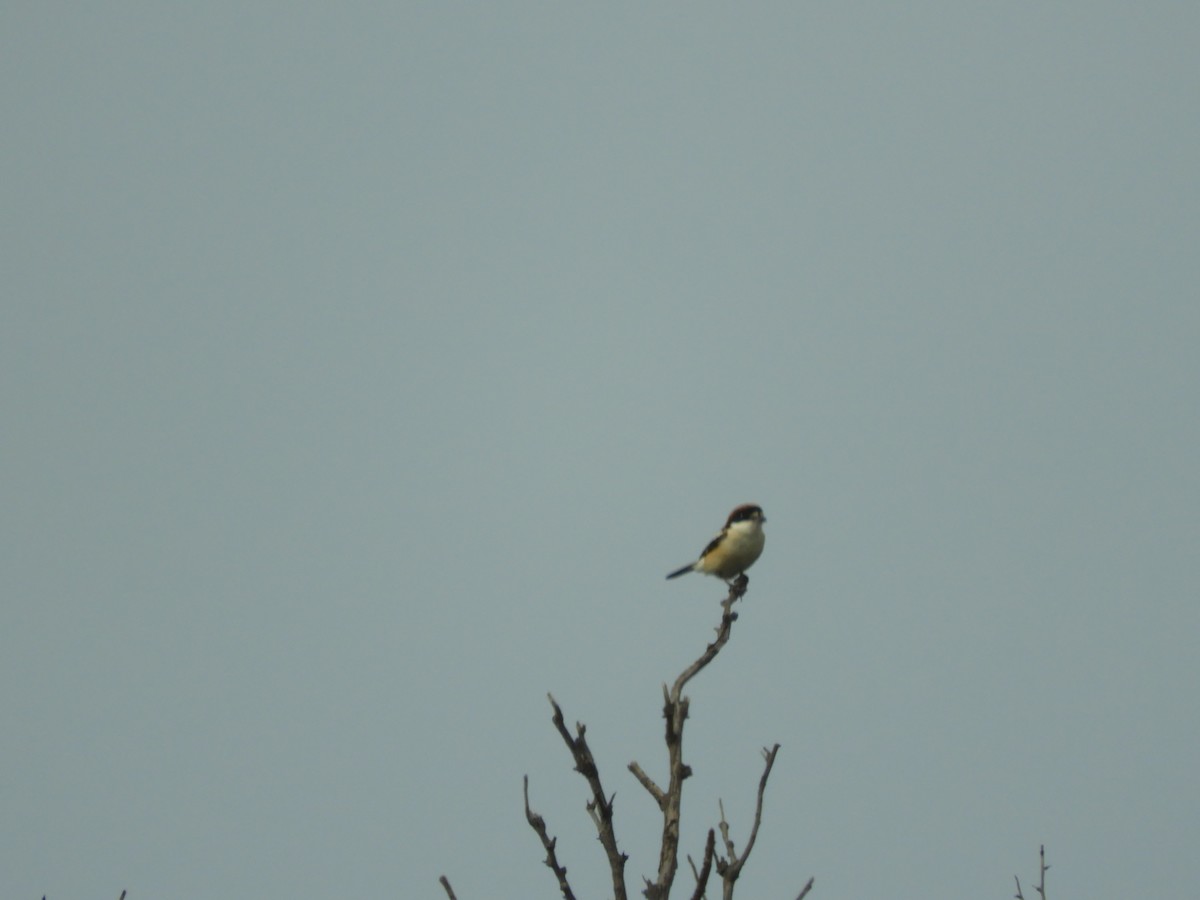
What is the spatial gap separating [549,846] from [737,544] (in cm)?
717

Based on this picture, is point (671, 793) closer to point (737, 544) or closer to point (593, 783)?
point (593, 783)

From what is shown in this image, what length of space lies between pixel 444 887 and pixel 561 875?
0.61 meters

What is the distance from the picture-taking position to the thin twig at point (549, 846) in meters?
5.86

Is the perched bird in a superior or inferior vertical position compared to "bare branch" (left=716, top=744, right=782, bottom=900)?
superior

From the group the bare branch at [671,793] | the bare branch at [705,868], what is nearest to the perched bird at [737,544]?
the bare branch at [671,793]

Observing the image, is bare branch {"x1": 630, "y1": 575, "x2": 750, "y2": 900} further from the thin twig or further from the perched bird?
the perched bird

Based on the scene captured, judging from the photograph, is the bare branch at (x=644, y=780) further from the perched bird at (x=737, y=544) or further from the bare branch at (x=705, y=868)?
the perched bird at (x=737, y=544)

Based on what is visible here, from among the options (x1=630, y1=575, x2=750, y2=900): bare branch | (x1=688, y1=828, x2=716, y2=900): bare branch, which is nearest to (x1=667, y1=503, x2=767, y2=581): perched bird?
(x1=630, y1=575, x2=750, y2=900): bare branch

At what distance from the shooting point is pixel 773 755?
6.66m

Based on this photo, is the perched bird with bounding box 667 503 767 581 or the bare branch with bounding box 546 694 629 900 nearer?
the bare branch with bounding box 546 694 629 900

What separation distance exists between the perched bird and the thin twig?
7.01 meters

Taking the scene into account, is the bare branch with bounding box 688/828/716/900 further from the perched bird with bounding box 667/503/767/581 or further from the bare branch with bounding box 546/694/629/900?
the perched bird with bounding box 667/503/767/581

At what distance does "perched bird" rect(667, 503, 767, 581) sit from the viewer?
1305 centimetres

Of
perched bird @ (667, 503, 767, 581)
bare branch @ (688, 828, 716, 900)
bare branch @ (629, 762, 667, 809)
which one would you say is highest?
perched bird @ (667, 503, 767, 581)
